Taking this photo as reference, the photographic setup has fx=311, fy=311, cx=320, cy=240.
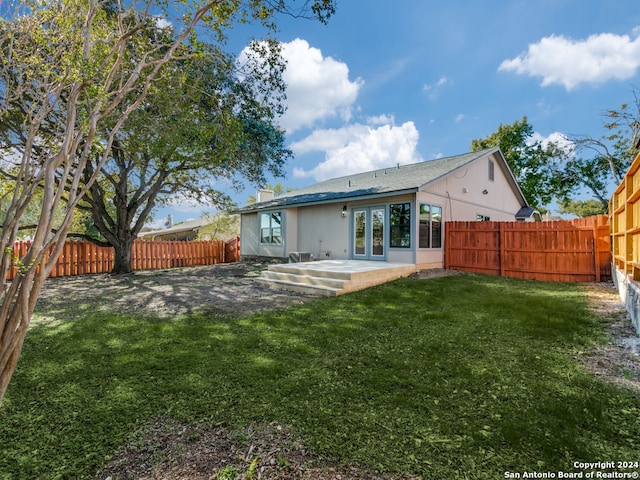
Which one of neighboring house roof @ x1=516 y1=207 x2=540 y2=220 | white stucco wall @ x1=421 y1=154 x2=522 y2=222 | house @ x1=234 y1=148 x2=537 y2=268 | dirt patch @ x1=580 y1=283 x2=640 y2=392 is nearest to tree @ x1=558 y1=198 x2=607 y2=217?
neighboring house roof @ x1=516 y1=207 x2=540 y2=220

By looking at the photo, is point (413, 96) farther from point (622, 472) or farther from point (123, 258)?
point (622, 472)

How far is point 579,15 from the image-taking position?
9367 millimetres

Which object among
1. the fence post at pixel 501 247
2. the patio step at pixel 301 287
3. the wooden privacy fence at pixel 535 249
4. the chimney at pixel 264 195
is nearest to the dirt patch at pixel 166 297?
the patio step at pixel 301 287

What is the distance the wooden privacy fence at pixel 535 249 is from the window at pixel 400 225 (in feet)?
6.34

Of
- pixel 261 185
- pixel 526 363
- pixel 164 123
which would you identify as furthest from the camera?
pixel 261 185

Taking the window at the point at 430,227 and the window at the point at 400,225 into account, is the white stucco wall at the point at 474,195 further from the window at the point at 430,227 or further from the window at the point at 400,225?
the window at the point at 400,225

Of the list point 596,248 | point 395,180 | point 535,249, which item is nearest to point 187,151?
point 395,180

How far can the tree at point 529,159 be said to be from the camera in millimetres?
22797

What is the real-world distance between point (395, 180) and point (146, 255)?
1154 centimetres

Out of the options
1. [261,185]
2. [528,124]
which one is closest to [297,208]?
[261,185]

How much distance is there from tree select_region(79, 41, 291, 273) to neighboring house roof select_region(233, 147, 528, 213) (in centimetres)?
205

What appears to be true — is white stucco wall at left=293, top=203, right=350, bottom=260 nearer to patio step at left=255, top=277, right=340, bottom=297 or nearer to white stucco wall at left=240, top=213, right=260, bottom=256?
white stucco wall at left=240, top=213, right=260, bottom=256

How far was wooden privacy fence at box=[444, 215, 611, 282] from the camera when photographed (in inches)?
331

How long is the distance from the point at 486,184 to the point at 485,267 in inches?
199
